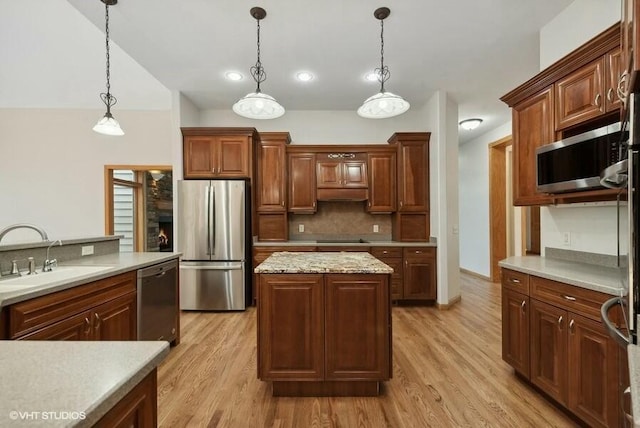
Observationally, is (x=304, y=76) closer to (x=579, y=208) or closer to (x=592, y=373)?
(x=579, y=208)

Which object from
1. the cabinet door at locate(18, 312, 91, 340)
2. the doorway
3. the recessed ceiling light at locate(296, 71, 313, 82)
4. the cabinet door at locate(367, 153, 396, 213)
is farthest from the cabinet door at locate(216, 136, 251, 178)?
the cabinet door at locate(18, 312, 91, 340)

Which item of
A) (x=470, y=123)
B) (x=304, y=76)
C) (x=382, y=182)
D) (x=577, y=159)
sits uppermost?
(x=304, y=76)

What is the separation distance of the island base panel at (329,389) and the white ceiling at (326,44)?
2945mm

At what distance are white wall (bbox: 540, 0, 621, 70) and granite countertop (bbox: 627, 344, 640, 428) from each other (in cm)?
249

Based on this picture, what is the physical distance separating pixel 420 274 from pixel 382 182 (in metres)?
1.44

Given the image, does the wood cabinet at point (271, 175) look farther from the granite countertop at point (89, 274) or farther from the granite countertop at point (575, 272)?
the granite countertop at point (575, 272)

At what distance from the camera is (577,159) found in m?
1.89

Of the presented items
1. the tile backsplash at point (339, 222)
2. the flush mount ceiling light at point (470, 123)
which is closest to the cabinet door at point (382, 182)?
the tile backsplash at point (339, 222)

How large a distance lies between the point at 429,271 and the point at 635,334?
322 centimetres

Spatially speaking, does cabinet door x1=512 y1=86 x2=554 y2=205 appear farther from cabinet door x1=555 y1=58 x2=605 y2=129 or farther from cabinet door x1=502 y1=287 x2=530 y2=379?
cabinet door x1=502 y1=287 x2=530 y2=379

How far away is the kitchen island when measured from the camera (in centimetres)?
198

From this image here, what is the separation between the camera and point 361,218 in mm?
4672

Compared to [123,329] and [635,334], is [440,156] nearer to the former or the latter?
[635,334]

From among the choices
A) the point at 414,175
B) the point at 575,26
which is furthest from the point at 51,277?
the point at 575,26
